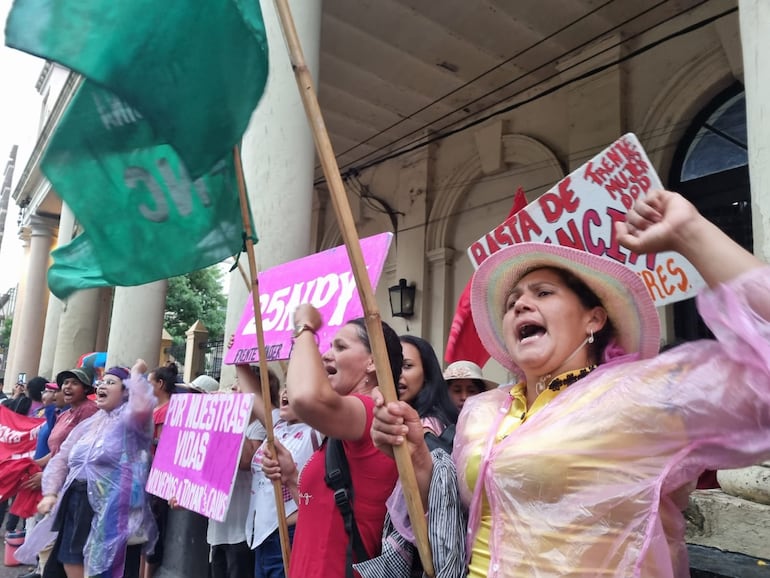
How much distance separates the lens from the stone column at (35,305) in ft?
49.2

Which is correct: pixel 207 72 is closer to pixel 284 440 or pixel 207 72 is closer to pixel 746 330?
pixel 746 330

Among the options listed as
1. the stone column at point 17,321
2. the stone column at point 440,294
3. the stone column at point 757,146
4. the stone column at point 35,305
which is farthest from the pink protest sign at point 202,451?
the stone column at point 17,321

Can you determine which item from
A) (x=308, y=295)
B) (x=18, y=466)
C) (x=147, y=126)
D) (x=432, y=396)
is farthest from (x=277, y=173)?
(x=18, y=466)

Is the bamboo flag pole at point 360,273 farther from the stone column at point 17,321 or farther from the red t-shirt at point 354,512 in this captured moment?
the stone column at point 17,321

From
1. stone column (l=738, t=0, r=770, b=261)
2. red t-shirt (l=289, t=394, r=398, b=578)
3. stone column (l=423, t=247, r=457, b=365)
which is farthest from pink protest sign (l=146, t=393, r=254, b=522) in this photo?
stone column (l=423, t=247, r=457, b=365)

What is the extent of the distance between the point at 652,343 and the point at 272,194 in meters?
3.20

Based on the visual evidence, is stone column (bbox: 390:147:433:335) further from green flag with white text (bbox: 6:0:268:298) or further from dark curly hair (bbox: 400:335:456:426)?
green flag with white text (bbox: 6:0:268:298)

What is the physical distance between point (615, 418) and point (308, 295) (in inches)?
72.6

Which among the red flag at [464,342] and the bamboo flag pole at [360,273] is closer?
the bamboo flag pole at [360,273]

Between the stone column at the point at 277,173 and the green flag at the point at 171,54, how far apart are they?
7.07 feet

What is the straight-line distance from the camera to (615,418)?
1249mm

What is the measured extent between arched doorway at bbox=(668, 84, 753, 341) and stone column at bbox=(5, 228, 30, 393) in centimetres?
1562

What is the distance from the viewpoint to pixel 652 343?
1.52 metres

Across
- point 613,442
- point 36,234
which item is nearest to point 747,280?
point 613,442
